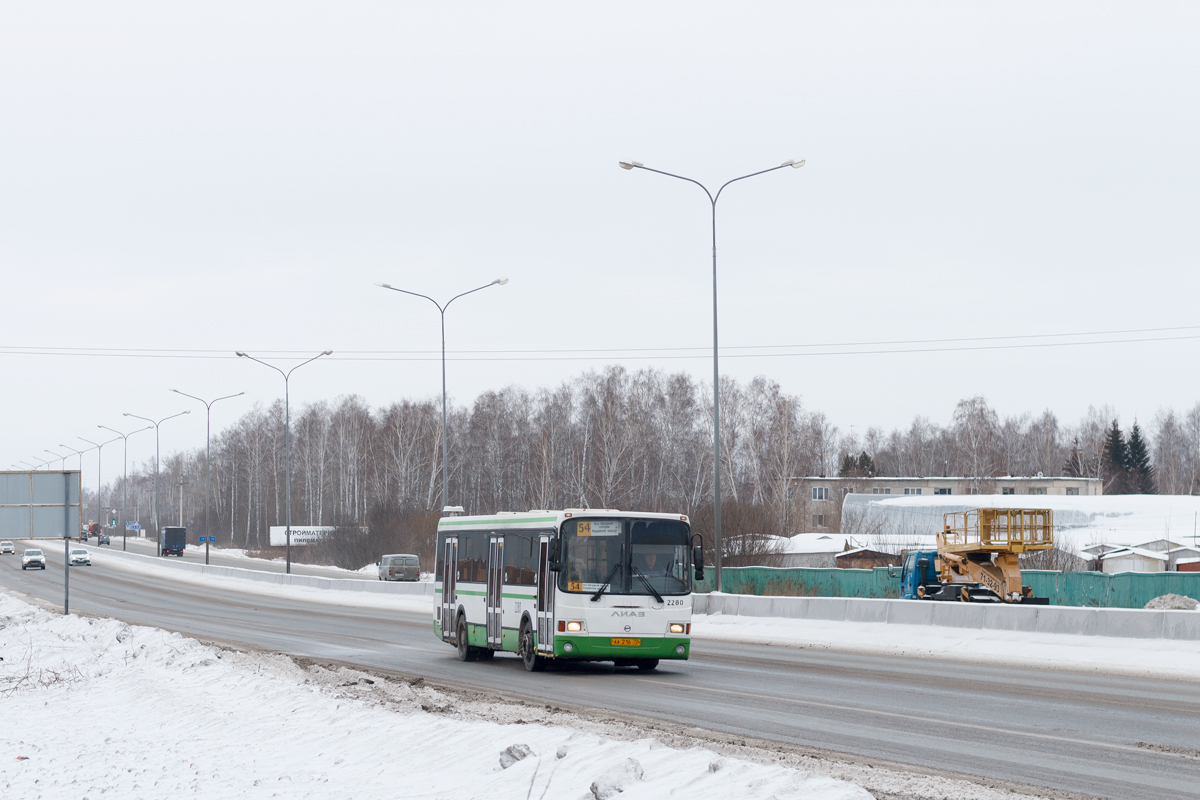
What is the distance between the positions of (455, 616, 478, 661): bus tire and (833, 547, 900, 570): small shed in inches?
1812

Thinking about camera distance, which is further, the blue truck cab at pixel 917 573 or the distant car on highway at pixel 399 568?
the distant car on highway at pixel 399 568

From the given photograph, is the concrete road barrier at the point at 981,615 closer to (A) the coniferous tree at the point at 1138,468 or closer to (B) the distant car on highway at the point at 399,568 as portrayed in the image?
(B) the distant car on highway at the point at 399,568

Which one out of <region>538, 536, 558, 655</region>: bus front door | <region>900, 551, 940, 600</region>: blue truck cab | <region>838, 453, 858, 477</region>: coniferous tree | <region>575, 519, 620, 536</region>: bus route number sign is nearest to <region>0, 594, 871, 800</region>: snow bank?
<region>538, 536, 558, 655</region>: bus front door

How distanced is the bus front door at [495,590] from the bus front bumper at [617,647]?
2468 millimetres

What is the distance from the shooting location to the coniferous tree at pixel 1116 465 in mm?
135500

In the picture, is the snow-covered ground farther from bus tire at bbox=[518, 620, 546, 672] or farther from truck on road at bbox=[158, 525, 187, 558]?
truck on road at bbox=[158, 525, 187, 558]

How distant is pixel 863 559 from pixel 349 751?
60459mm

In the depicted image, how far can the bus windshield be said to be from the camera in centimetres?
1925

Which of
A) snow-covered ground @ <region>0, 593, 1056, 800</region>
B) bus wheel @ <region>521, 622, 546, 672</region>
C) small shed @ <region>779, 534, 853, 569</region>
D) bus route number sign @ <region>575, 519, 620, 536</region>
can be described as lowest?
small shed @ <region>779, 534, 853, 569</region>

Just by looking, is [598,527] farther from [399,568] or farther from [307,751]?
[399,568]

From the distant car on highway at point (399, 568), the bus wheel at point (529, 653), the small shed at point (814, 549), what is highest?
the bus wheel at point (529, 653)

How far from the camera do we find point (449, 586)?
2411 centimetres

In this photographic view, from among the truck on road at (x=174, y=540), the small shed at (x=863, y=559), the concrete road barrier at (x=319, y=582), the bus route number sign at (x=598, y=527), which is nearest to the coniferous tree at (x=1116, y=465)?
the small shed at (x=863, y=559)

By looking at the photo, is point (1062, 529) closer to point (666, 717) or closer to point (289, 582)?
point (289, 582)
